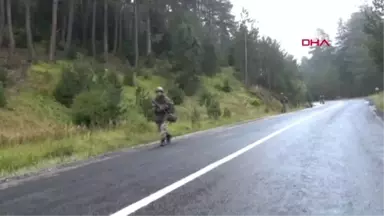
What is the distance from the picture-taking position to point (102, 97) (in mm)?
18859

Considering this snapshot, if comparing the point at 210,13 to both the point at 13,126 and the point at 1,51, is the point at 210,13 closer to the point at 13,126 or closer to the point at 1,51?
the point at 1,51

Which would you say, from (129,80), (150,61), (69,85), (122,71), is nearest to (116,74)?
(129,80)

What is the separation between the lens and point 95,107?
18.6 m

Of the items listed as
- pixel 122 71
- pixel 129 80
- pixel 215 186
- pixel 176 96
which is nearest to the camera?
pixel 215 186

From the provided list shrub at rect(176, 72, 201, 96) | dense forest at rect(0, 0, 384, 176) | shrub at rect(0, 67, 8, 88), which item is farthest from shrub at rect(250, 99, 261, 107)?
shrub at rect(0, 67, 8, 88)

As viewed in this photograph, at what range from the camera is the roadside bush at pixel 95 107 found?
61.2 feet

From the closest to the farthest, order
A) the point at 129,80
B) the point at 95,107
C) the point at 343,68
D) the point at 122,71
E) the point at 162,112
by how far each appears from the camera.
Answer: the point at 162,112
the point at 95,107
the point at 129,80
the point at 122,71
the point at 343,68

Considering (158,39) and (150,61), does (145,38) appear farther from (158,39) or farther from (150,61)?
(150,61)

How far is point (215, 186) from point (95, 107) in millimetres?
12168

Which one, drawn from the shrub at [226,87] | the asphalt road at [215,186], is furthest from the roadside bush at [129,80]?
the asphalt road at [215,186]

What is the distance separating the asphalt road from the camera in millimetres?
5809

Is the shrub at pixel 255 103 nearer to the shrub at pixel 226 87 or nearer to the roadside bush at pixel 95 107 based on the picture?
the shrub at pixel 226 87

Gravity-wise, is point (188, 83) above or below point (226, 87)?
above

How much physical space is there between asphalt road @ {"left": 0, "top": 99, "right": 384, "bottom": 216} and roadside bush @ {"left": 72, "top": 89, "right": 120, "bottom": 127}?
280 inches
